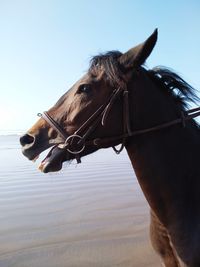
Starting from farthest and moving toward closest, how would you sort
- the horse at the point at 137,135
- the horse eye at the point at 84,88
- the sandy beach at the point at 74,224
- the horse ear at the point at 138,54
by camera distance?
the sandy beach at the point at 74,224 < the horse eye at the point at 84,88 < the horse at the point at 137,135 < the horse ear at the point at 138,54

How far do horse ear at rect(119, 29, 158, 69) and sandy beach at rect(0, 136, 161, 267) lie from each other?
1.10m

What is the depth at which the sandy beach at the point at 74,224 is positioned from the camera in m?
4.63

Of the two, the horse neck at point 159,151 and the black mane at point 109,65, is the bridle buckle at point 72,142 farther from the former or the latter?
the black mane at point 109,65

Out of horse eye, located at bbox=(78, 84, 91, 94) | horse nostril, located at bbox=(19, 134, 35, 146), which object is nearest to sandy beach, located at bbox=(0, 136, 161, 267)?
horse nostril, located at bbox=(19, 134, 35, 146)

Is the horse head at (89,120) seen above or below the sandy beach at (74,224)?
above

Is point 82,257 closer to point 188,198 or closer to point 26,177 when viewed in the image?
point 188,198

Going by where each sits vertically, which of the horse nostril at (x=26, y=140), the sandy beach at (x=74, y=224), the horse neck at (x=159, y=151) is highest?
the horse nostril at (x=26, y=140)

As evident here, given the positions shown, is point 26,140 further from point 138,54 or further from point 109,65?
point 138,54

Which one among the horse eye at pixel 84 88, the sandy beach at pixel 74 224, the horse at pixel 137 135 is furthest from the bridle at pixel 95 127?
the sandy beach at pixel 74 224

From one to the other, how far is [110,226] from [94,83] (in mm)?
3850

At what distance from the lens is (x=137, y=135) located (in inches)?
104

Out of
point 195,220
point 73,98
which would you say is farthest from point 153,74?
point 195,220

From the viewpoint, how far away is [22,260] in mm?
4531

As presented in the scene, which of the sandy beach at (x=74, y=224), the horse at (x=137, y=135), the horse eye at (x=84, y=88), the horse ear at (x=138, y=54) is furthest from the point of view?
the sandy beach at (x=74, y=224)
